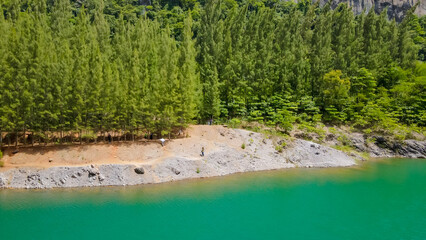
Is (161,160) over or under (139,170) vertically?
over

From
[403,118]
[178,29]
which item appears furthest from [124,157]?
[178,29]

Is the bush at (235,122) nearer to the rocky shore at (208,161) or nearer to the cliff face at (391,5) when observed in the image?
the rocky shore at (208,161)

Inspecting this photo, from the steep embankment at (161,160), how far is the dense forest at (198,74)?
8.93 ft

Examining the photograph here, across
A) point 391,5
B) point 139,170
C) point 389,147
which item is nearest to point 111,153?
point 139,170

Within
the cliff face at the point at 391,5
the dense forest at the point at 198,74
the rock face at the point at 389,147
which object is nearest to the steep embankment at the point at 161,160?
the dense forest at the point at 198,74

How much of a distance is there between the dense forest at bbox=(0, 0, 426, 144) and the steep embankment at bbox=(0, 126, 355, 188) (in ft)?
8.93

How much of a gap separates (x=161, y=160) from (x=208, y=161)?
5080 mm

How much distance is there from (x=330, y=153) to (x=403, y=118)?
72.7 ft

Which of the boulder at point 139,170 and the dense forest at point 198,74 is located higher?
the dense forest at point 198,74

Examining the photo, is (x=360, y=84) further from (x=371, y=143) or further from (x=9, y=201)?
(x=9, y=201)

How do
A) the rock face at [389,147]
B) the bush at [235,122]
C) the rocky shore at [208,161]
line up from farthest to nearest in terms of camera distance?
1. the rock face at [389,147]
2. the bush at [235,122]
3. the rocky shore at [208,161]

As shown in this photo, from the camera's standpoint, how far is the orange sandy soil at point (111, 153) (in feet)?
100

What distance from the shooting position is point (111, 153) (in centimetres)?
3284

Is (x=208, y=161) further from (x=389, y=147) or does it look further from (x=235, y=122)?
(x=389, y=147)
